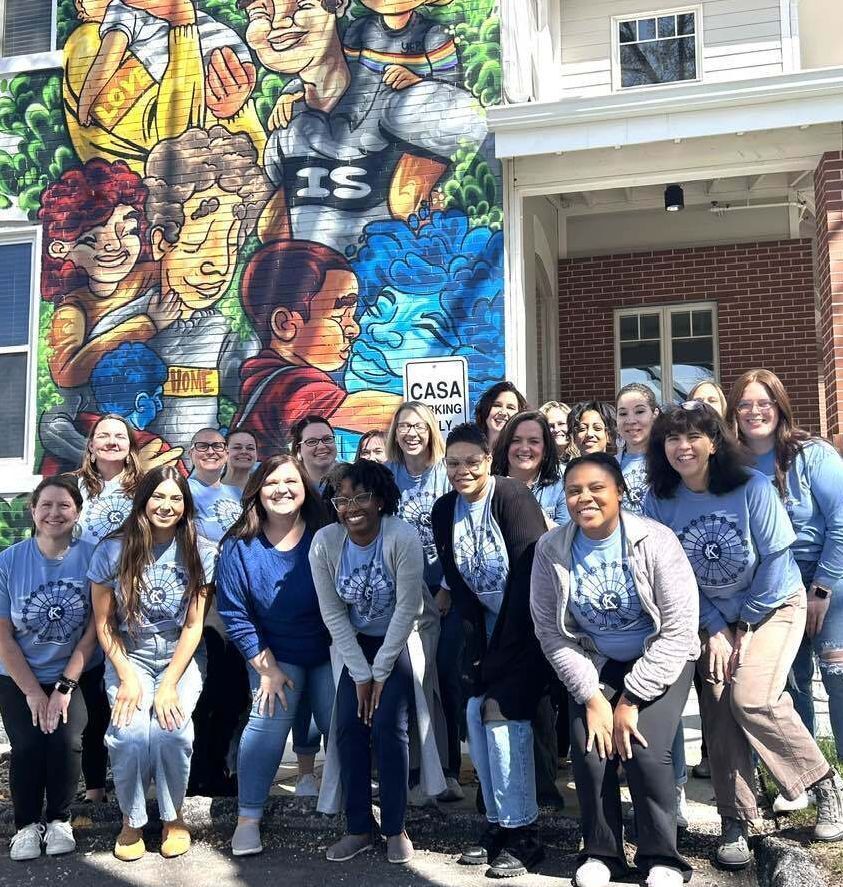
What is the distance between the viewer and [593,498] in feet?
12.3

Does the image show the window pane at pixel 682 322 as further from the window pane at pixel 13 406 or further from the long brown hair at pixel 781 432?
the window pane at pixel 13 406

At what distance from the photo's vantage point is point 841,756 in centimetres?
420

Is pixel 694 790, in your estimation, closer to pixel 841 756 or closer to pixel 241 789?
pixel 841 756

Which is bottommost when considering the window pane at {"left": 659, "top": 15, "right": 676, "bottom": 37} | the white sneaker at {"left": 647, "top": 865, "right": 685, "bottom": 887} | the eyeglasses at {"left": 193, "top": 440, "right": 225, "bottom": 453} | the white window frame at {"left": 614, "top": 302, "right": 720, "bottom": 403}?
the white sneaker at {"left": 647, "top": 865, "right": 685, "bottom": 887}

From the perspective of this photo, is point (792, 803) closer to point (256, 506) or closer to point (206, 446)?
point (256, 506)

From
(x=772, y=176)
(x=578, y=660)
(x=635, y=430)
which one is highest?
(x=772, y=176)

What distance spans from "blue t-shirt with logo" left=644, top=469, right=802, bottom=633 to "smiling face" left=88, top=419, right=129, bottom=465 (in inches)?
116

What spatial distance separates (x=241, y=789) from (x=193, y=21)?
22.8 ft

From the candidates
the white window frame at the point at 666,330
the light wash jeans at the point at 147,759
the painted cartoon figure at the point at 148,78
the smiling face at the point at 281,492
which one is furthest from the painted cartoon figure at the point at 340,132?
the light wash jeans at the point at 147,759

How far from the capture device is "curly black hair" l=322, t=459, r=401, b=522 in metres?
4.28

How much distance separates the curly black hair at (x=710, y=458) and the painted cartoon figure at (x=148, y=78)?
5493 millimetres

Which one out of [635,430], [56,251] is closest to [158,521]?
[635,430]

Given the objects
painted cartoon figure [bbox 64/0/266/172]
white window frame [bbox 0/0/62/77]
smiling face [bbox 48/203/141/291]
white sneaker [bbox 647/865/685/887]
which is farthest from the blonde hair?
white window frame [bbox 0/0/62/77]

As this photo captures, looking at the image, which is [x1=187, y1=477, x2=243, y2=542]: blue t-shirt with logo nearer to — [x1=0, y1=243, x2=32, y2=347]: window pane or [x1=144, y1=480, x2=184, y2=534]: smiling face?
[x1=144, y1=480, x2=184, y2=534]: smiling face
